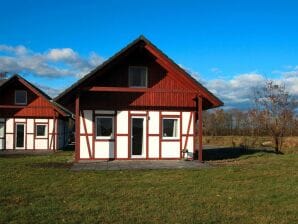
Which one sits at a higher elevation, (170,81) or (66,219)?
(170,81)

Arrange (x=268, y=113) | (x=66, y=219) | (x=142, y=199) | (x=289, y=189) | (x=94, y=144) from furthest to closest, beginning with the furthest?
1. (x=268, y=113)
2. (x=94, y=144)
3. (x=289, y=189)
4. (x=142, y=199)
5. (x=66, y=219)

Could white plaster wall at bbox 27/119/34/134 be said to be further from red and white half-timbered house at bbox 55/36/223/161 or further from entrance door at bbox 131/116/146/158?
entrance door at bbox 131/116/146/158

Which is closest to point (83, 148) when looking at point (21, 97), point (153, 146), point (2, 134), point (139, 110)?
point (139, 110)

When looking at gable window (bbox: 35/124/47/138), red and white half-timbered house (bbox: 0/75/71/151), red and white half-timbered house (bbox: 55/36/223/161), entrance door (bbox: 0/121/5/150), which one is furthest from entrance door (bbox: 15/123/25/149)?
red and white half-timbered house (bbox: 55/36/223/161)

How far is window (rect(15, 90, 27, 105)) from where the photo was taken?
106 feet

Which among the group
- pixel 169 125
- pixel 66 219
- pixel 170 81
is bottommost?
pixel 66 219

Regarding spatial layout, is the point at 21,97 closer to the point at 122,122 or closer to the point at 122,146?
the point at 122,122

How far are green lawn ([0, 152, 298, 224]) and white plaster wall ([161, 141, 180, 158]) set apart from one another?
5.80 meters

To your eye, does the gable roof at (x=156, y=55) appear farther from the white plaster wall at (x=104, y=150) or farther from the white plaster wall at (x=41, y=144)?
the white plaster wall at (x=41, y=144)

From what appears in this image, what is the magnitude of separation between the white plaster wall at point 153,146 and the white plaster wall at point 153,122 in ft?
1.04

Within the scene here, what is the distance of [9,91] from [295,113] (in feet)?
65.1

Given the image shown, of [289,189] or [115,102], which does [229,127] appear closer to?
[115,102]

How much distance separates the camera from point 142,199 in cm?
1015

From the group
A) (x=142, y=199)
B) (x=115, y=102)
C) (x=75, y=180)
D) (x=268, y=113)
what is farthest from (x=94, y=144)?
(x=268, y=113)
